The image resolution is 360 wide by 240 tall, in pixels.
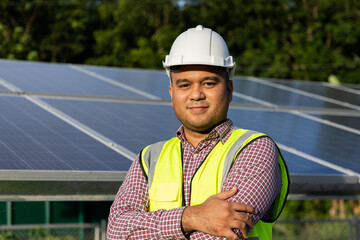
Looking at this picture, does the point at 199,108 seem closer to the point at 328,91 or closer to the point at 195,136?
the point at 195,136

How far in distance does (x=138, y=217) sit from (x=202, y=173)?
1.25 feet

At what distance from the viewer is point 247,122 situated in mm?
7324

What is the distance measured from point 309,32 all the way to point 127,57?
921 cm

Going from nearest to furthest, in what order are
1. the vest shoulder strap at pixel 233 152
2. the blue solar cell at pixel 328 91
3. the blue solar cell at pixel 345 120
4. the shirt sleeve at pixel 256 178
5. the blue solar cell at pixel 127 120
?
the shirt sleeve at pixel 256 178 < the vest shoulder strap at pixel 233 152 < the blue solar cell at pixel 127 120 < the blue solar cell at pixel 345 120 < the blue solar cell at pixel 328 91

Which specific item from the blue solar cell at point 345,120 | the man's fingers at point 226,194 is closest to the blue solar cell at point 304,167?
the man's fingers at point 226,194

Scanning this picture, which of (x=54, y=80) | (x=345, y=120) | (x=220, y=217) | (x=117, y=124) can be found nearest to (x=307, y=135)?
(x=345, y=120)

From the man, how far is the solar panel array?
132cm

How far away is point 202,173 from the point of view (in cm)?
324

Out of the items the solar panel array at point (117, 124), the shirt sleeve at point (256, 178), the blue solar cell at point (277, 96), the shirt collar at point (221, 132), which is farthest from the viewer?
the blue solar cell at point (277, 96)

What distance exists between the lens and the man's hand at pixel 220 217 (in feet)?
9.70

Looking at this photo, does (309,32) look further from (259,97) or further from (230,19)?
(259,97)

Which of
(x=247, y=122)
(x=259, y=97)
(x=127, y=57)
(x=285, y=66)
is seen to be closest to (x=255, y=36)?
(x=285, y=66)

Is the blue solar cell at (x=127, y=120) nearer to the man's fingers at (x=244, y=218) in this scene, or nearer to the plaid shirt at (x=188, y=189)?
the plaid shirt at (x=188, y=189)

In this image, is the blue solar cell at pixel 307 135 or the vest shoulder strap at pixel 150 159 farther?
the blue solar cell at pixel 307 135
